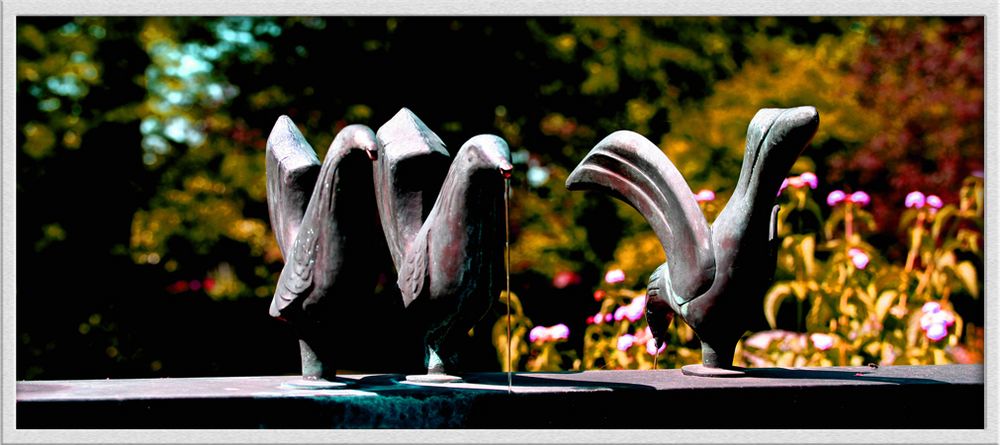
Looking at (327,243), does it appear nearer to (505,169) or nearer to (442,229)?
(442,229)

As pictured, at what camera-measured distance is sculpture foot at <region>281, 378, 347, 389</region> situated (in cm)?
307

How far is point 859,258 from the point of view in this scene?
469cm

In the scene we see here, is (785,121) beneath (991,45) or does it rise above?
beneath

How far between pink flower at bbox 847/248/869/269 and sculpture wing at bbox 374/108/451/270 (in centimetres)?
234

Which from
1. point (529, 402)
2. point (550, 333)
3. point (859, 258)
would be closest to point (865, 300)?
point (859, 258)

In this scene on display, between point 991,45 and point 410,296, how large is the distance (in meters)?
2.69


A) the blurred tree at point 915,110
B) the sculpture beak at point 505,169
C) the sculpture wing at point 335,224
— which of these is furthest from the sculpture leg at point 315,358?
the blurred tree at point 915,110

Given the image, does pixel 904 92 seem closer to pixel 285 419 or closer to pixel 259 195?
pixel 259 195

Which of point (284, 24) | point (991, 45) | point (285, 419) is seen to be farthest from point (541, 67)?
point (285, 419)

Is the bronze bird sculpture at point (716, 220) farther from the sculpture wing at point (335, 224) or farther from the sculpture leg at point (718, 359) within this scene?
the sculpture wing at point (335, 224)

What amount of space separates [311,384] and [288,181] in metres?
0.63

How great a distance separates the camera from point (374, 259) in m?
3.06

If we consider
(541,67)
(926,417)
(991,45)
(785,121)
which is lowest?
(926,417)

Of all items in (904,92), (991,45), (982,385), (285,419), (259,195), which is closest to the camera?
(285,419)
